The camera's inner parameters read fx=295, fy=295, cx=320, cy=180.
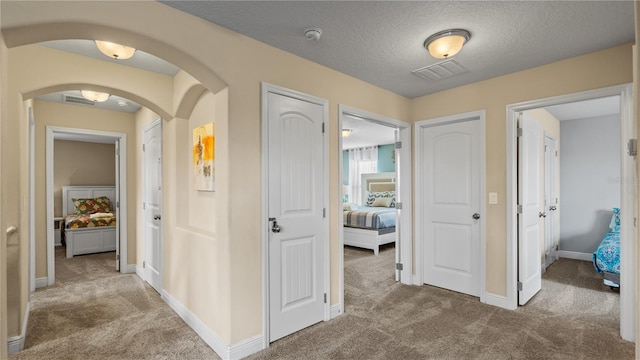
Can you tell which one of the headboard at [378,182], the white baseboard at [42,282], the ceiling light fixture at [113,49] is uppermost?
the ceiling light fixture at [113,49]

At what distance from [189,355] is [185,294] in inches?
29.2

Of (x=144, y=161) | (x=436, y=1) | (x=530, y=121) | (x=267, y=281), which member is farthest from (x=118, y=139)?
(x=530, y=121)

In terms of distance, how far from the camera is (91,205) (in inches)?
258

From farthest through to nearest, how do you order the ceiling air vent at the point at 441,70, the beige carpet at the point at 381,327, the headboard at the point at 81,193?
the headboard at the point at 81,193
the ceiling air vent at the point at 441,70
the beige carpet at the point at 381,327

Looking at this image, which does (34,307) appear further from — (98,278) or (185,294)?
(185,294)

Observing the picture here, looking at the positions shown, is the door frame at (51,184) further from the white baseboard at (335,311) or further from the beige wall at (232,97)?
the white baseboard at (335,311)

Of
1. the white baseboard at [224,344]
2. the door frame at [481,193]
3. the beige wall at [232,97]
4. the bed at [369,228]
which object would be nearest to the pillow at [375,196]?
the bed at [369,228]

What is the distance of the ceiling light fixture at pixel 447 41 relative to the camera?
7.32 feet

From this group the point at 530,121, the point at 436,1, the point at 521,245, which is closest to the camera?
the point at 436,1

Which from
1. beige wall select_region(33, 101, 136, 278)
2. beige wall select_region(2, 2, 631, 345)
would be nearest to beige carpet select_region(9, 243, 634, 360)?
beige wall select_region(2, 2, 631, 345)

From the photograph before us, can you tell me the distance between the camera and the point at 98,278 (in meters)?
4.22

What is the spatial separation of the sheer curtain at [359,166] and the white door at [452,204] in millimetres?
5148

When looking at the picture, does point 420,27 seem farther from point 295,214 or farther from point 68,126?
point 68,126

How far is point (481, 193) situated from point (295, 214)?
2.16 m
